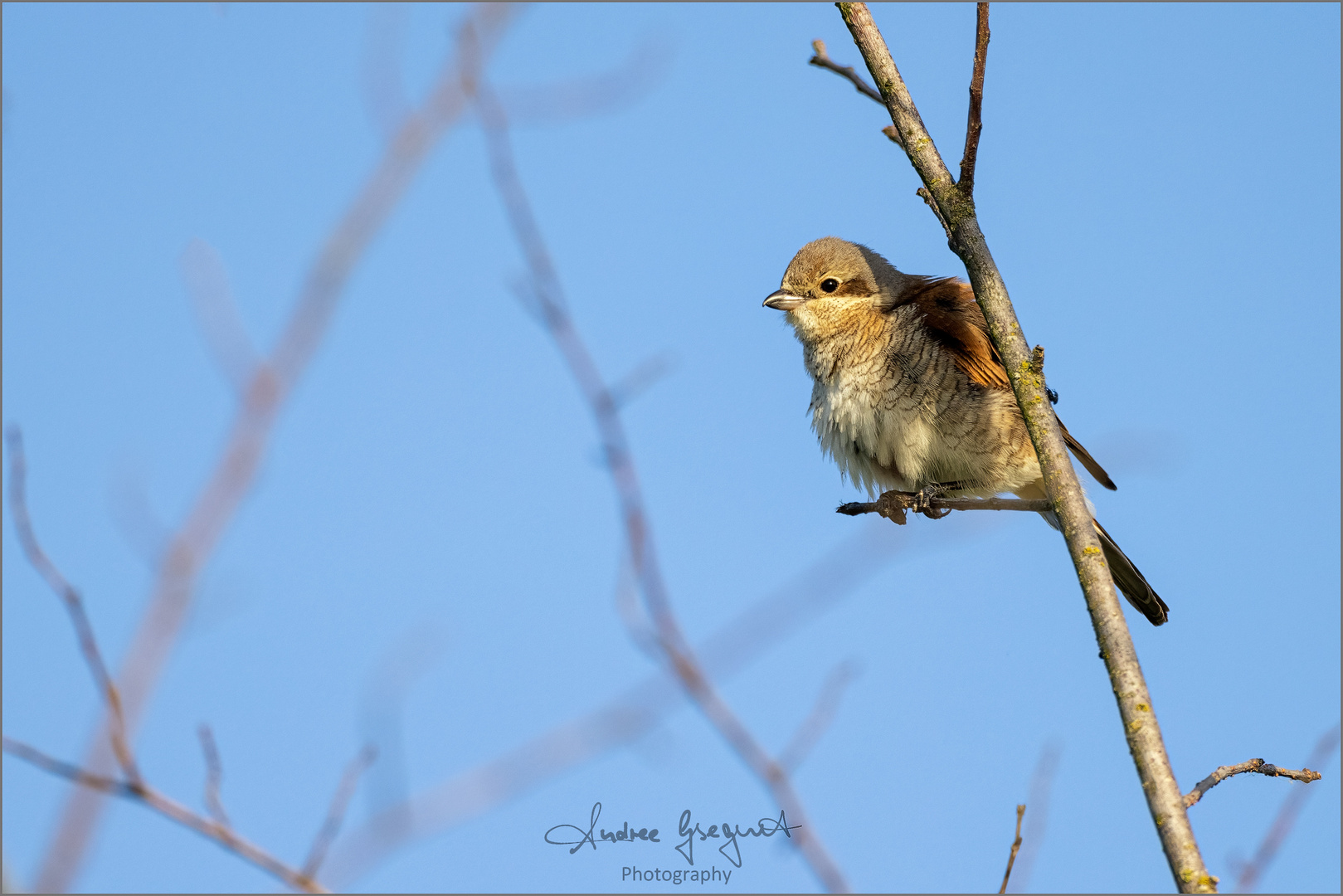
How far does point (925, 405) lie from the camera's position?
5219 mm

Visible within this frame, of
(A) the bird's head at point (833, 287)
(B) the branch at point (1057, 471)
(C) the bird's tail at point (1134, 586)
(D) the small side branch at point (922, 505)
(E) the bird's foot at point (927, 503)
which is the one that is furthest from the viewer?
(A) the bird's head at point (833, 287)

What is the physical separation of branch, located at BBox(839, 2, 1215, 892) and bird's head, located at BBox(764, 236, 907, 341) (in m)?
2.47

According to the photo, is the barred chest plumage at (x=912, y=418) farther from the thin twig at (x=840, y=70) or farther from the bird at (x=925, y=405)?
the thin twig at (x=840, y=70)

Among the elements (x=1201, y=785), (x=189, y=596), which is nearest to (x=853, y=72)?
(x=1201, y=785)

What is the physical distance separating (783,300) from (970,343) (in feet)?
4.44

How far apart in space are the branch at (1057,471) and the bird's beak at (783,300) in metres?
2.82

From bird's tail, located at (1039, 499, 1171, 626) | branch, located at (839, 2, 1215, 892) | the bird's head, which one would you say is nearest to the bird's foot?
bird's tail, located at (1039, 499, 1171, 626)

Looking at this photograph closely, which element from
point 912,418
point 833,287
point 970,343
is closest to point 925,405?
point 912,418

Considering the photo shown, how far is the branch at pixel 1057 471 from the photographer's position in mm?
2490

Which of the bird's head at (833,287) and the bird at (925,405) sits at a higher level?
the bird's head at (833,287)

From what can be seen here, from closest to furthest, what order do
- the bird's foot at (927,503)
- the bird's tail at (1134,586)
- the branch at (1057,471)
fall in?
the branch at (1057,471)
the bird's foot at (927,503)
the bird's tail at (1134,586)

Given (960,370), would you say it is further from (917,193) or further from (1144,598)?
(917,193)

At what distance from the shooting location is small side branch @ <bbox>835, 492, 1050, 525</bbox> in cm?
338

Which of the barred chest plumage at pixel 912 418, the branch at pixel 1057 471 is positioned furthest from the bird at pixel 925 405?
the branch at pixel 1057 471
